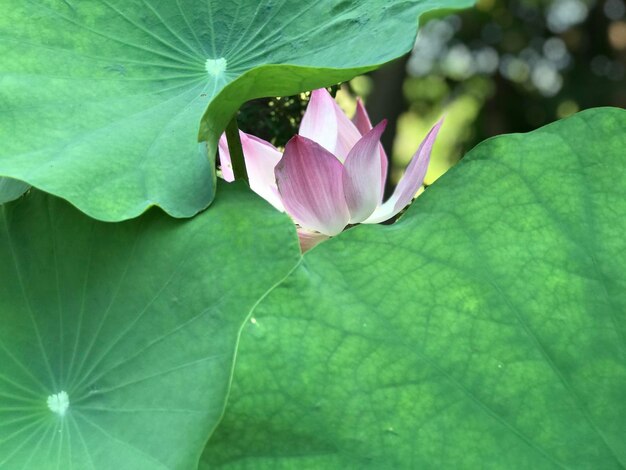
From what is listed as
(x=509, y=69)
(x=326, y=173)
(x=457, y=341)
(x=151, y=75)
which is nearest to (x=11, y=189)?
(x=151, y=75)

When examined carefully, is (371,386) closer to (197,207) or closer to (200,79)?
(197,207)

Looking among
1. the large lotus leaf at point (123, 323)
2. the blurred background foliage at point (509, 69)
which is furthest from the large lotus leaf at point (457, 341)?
the blurred background foliage at point (509, 69)

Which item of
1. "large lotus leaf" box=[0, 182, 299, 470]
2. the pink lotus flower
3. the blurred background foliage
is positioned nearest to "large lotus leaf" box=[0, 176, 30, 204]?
"large lotus leaf" box=[0, 182, 299, 470]

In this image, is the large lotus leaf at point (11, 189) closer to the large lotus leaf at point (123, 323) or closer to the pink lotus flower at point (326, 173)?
the large lotus leaf at point (123, 323)

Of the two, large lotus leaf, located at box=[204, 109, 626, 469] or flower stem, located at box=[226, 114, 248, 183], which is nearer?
large lotus leaf, located at box=[204, 109, 626, 469]

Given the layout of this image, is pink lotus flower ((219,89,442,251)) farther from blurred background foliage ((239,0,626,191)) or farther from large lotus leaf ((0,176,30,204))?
blurred background foliage ((239,0,626,191))
